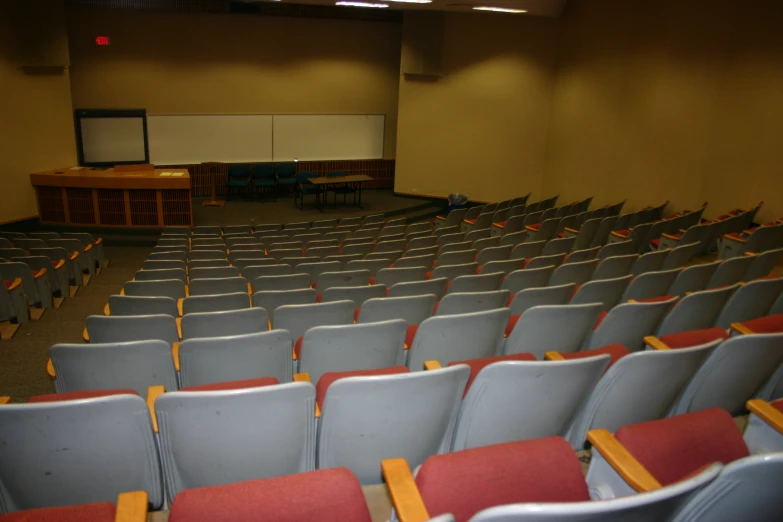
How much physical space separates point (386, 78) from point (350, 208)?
391 cm

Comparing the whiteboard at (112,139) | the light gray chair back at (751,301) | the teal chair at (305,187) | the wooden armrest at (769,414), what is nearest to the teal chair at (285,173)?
the teal chair at (305,187)

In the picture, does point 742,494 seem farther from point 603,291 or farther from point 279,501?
point 603,291

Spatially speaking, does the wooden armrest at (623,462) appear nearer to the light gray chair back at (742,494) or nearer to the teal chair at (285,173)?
the light gray chair back at (742,494)

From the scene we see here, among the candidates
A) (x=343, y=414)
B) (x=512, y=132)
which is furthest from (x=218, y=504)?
(x=512, y=132)

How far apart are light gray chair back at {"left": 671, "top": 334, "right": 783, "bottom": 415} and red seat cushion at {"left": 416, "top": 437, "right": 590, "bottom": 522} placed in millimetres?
1191

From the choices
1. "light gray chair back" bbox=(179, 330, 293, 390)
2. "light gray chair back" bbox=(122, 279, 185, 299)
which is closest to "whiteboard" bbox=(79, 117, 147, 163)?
"light gray chair back" bbox=(122, 279, 185, 299)

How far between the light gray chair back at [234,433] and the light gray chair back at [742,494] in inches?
50.8

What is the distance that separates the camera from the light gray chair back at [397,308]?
380cm

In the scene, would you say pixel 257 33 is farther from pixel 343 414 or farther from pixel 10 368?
pixel 343 414

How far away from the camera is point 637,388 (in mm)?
2398

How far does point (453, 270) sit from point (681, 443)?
358 cm

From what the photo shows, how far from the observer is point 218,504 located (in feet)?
4.90

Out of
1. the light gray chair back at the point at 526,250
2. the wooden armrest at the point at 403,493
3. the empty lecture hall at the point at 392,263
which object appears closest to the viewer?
the wooden armrest at the point at 403,493

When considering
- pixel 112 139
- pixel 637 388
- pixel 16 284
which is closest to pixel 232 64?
pixel 112 139
